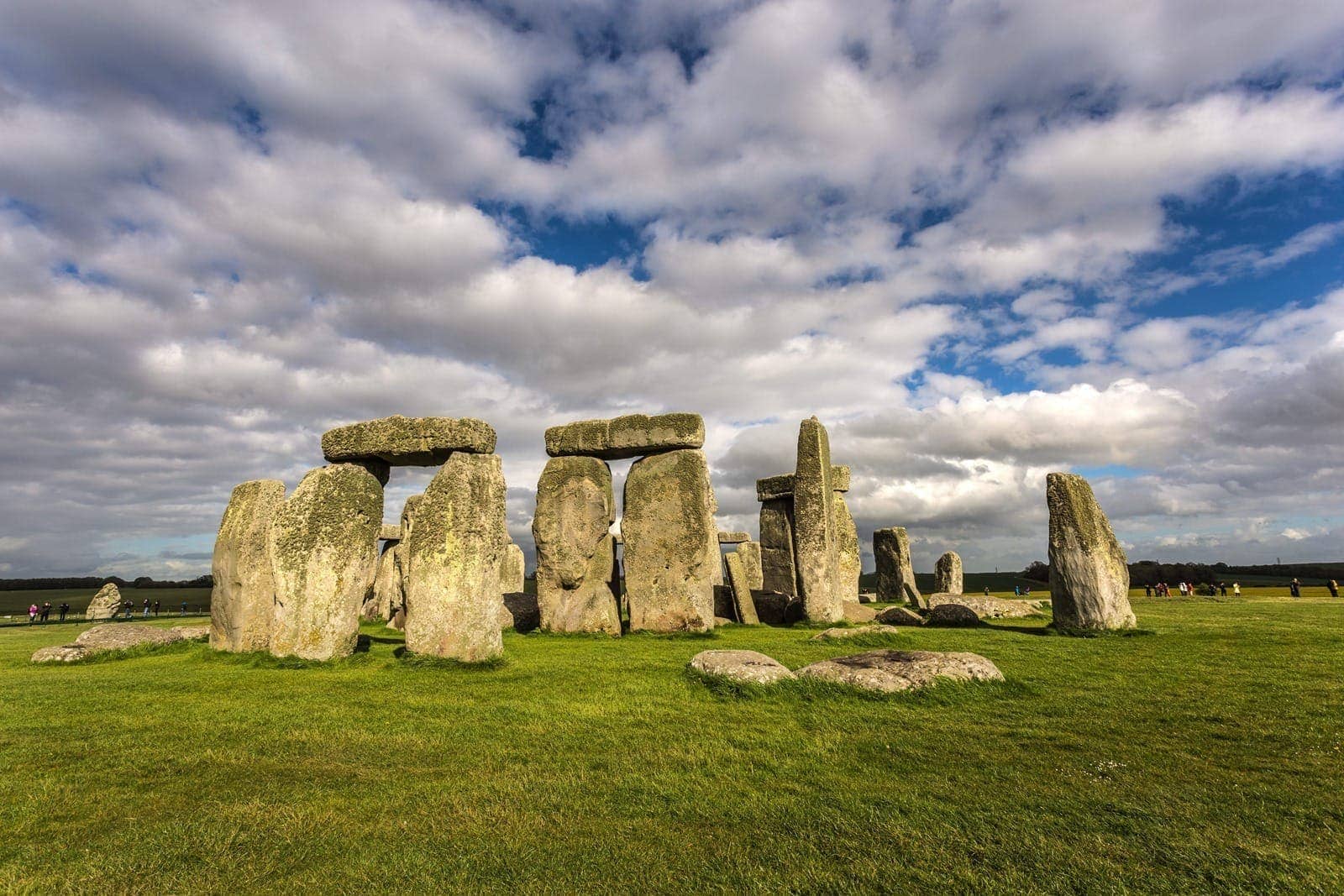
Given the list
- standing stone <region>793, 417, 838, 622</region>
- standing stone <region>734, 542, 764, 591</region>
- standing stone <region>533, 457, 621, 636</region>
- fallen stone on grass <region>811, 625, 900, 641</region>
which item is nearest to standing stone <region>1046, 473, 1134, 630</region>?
fallen stone on grass <region>811, 625, 900, 641</region>

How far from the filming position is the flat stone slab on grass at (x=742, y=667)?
23.9 feet

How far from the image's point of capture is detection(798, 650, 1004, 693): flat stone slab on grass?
6.88 meters

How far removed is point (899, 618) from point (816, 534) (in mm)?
2850

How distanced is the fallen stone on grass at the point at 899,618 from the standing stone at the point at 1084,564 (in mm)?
3235

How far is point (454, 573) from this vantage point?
379 inches

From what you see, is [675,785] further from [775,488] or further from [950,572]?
[950,572]

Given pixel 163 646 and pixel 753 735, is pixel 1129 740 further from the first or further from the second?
pixel 163 646

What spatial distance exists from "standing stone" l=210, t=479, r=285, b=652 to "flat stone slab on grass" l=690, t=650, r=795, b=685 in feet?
24.2

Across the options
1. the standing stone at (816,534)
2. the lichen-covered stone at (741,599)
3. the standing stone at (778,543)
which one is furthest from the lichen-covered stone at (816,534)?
the standing stone at (778,543)

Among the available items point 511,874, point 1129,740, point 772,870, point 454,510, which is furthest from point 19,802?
point 1129,740

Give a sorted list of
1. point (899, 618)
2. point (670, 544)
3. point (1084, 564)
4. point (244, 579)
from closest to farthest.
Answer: point (244, 579) → point (1084, 564) → point (670, 544) → point (899, 618)

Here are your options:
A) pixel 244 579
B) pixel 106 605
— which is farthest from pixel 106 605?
pixel 244 579

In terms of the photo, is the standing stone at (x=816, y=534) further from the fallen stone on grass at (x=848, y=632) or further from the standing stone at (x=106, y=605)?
the standing stone at (x=106, y=605)

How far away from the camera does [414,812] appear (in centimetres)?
418
